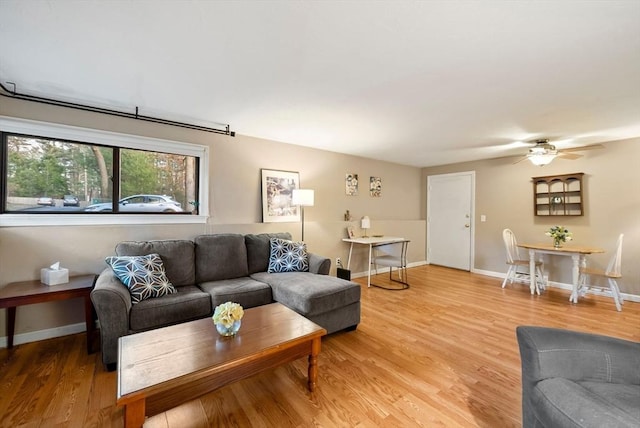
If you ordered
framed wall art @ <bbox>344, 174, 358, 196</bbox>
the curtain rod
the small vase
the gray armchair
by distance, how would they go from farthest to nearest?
framed wall art @ <bbox>344, 174, 358, 196</bbox>
the curtain rod
the small vase
the gray armchair

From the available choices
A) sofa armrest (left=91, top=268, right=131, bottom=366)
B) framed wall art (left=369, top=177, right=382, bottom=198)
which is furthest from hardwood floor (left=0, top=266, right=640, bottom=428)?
framed wall art (left=369, top=177, right=382, bottom=198)

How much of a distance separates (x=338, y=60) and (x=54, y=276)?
2880 mm

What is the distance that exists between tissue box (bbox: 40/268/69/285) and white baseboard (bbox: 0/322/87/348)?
0.51 m

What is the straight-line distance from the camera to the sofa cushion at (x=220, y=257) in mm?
2902

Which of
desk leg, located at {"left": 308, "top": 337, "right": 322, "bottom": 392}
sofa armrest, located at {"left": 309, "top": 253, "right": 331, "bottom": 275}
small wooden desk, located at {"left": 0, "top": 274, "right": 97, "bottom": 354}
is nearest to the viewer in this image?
desk leg, located at {"left": 308, "top": 337, "right": 322, "bottom": 392}

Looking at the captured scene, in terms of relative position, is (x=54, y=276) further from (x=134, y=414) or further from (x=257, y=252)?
(x=134, y=414)

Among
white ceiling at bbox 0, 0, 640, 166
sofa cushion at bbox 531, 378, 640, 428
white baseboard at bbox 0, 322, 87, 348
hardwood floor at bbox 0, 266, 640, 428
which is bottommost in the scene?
hardwood floor at bbox 0, 266, 640, 428

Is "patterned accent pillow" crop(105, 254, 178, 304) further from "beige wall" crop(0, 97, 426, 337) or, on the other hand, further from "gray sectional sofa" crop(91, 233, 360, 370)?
"beige wall" crop(0, 97, 426, 337)

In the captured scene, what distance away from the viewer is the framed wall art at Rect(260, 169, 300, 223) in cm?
386

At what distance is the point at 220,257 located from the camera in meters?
2.99

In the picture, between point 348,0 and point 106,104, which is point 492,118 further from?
point 106,104

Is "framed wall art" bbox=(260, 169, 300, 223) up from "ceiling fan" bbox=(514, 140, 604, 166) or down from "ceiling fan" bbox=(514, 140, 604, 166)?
down

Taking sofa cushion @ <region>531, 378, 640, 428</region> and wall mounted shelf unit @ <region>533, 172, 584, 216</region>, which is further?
wall mounted shelf unit @ <region>533, 172, 584, 216</region>

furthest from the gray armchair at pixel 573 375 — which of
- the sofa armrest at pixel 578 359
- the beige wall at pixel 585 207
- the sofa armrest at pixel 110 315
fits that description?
the beige wall at pixel 585 207
